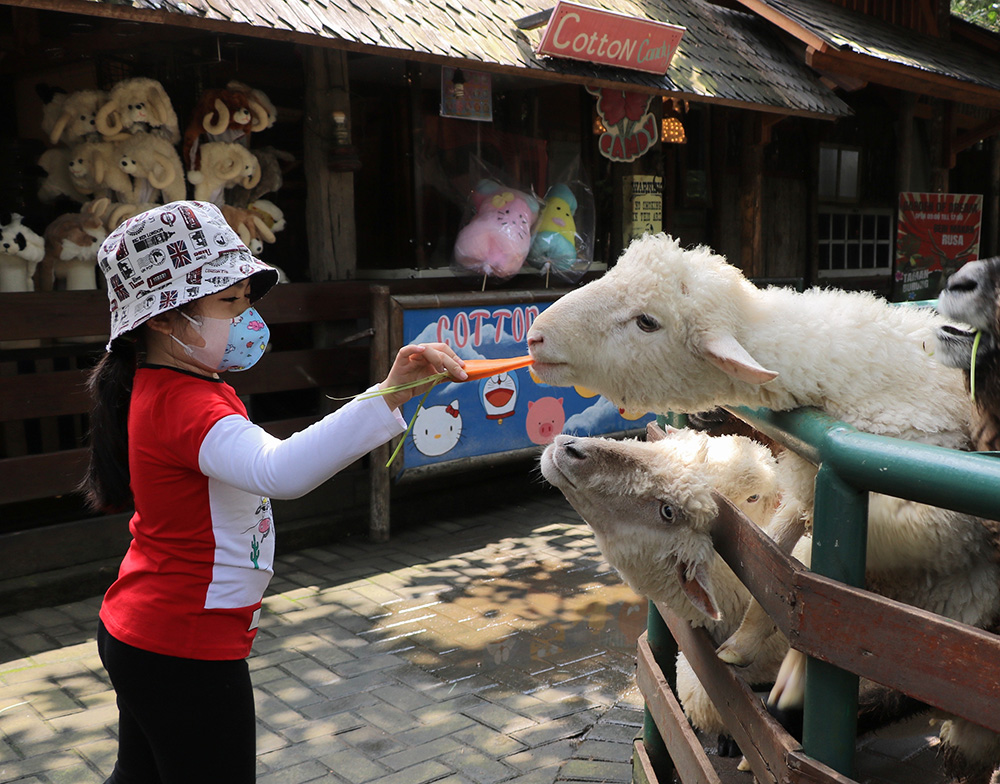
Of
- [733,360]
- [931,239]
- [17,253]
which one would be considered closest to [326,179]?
[17,253]

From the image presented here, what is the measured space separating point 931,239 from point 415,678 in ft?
30.6

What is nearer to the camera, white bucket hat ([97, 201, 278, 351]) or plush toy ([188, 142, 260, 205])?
white bucket hat ([97, 201, 278, 351])

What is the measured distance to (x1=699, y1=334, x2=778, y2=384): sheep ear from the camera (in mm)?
1760

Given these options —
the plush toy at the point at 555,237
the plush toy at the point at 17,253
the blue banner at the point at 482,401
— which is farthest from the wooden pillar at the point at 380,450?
the plush toy at the point at 17,253

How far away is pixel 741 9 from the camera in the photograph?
1024 cm

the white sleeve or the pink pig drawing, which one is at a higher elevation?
the white sleeve

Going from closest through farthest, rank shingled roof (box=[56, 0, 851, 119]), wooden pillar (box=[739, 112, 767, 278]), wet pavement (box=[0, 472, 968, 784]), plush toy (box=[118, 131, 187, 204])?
1. wet pavement (box=[0, 472, 968, 784])
2. shingled roof (box=[56, 0, 851, 119])
3. plush toy (box=[118, 131, 187, 204])
4. wooden pillar (box=[739, 112, 767, 278])

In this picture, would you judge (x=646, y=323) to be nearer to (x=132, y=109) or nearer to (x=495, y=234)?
(x=132, y=109)

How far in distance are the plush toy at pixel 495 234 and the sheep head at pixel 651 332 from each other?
4648 mm

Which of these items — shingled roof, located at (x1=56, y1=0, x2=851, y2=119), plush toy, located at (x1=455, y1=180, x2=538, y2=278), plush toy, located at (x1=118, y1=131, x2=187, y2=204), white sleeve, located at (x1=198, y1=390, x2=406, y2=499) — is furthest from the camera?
plush toy, located at (x1=455, y1=180, x2=538, y2=278)

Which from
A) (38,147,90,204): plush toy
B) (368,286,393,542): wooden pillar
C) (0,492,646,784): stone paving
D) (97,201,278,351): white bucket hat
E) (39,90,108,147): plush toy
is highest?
(39,90,108,147): plush toy

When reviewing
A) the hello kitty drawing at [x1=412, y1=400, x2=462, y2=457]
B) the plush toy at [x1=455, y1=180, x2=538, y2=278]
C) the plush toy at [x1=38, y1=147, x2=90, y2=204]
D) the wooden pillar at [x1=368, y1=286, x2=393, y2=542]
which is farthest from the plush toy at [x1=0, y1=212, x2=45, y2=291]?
the plush toy at [x1=455, y1=180, x2=538, y2=278]

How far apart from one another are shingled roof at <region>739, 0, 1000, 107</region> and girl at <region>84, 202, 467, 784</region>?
24.9 feet

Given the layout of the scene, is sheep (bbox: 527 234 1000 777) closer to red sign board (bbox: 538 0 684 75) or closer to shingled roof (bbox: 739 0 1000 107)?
red sign board (bbox: 538 0 684 75)
